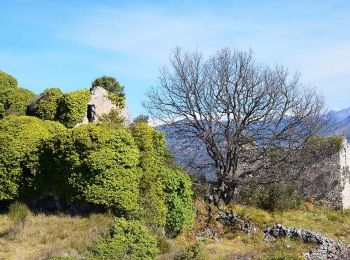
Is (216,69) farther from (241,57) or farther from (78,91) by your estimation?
(78,91)

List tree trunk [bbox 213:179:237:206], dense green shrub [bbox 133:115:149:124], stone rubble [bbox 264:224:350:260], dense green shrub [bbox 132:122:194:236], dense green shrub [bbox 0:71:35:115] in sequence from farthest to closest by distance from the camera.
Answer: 1. dense green shrub [bbox 133:115:149:124]
2. tree trunk [bbox 213:179:237:206]
3. dense green shrub [bbox 0:71:35:115]
4. dense green shrub [bbox 132:122:194:236]
5. stone rubble [bbox 264:224:350:260]

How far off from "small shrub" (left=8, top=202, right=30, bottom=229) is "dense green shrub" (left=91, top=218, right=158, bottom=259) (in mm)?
3488

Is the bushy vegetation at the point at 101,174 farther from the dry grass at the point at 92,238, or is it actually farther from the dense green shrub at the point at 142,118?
the dense green shrub at the point at 142,118

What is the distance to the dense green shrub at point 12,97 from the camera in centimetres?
2549

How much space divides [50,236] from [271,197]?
16.2 m

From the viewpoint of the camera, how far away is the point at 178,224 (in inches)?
781

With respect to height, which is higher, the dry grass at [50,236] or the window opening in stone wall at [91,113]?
the window opening in stone wall at [91,113]

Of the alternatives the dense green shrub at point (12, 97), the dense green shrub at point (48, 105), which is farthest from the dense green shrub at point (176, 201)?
the dense green shrub at point (12, 97)

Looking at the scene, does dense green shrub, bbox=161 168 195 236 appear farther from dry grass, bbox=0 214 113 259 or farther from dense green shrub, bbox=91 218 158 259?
dense green shrub, bbox=91 218 158 259

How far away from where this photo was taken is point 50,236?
15.1 m

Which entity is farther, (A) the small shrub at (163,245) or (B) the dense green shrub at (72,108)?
(B) the dense green shrub at (72,108)

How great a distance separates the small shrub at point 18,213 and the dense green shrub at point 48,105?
21.3 feet

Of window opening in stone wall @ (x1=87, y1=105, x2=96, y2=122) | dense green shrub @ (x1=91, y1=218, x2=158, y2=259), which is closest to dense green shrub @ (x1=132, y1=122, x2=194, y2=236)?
dense green shrub @ (x1=91, y1=218, x2=158, y2=259)

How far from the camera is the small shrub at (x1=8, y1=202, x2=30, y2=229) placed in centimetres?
1626
